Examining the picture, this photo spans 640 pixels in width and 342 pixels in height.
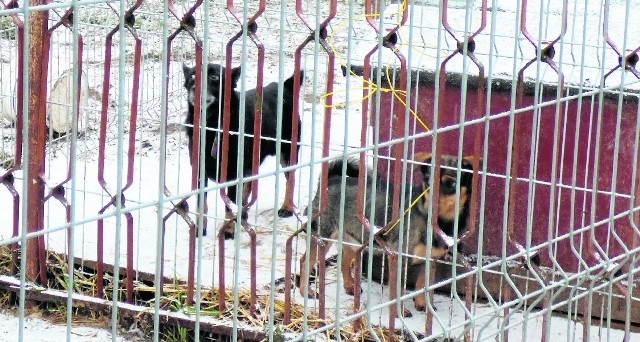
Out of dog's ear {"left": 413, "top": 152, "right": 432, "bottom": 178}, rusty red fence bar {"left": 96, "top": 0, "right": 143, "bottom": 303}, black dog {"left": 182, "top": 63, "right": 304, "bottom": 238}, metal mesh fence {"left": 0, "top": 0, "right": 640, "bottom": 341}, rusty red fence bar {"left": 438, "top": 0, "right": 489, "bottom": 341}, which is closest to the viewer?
rusty red fence bar {"left": 438, "top": 0, "right": 489, "bottom": 341}

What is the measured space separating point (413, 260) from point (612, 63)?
4.07ft

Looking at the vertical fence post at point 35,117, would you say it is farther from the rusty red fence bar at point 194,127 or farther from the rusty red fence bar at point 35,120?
the rusty red fence bar at point 194,127

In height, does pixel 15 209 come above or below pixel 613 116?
below

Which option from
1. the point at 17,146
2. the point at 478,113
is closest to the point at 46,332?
the point at 17,146

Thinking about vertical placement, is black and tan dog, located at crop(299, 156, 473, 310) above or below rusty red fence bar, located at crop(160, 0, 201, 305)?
below

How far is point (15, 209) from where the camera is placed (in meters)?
4.87

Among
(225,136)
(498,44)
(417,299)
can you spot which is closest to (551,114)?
(498,44)

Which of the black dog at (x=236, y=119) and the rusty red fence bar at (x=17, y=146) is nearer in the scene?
the rusty red fence bar at (x=17, y=146)

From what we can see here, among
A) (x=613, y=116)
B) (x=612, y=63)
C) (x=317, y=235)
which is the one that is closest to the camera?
(x=317, y=235)

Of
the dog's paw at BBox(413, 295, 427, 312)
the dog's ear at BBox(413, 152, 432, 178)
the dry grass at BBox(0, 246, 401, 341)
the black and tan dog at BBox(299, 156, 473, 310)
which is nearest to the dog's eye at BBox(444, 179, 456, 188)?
the black and tan dog at BBox(299, 156, 473, 310)

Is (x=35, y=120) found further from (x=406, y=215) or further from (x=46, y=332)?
(x=406, y=215)

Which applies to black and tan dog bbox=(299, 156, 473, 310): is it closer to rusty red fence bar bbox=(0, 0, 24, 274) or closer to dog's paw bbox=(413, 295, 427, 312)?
dog's paw bbox=(413, 295, 427, 312)

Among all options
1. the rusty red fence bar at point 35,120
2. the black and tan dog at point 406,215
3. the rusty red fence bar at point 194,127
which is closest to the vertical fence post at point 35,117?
the rusty red fence bar at point 35,120

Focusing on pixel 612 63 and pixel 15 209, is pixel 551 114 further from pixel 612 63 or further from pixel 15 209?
pixel 15 209
